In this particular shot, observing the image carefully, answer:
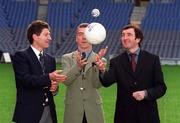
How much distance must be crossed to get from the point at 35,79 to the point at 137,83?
1.21 metres

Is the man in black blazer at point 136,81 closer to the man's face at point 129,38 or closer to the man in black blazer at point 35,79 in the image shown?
the man's face at point 129,38

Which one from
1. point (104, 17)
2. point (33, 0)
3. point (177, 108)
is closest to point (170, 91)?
point (177, 108)

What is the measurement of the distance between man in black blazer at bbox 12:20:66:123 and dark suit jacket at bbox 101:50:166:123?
0.70m

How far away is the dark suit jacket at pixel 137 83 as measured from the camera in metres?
6.78

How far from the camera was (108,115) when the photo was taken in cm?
1346

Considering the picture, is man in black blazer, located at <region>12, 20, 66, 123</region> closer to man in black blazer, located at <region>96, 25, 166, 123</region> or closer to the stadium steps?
man in black blazer, located at <region>96, 25, 166, 123</region>

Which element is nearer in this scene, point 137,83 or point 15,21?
point 137,83

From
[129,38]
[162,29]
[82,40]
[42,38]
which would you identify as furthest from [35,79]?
[162,29]

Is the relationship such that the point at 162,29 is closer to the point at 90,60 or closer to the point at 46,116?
the point at 90,60

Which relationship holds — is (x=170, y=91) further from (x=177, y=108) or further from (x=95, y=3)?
(x=95, y=3)

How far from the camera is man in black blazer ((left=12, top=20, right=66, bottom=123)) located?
6688mm

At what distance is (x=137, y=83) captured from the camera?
678 cm

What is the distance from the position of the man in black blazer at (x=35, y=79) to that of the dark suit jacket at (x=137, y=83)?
2.31 ft

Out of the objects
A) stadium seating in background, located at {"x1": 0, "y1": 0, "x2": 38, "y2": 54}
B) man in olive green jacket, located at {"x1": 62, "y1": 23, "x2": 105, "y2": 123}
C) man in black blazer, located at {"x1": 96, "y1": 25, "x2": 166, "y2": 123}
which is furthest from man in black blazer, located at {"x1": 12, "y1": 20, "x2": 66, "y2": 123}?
stadium seating in background, located at {"x1": 0, "y1": 0, "x2": 38, "y2": 54}
